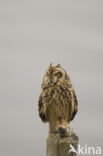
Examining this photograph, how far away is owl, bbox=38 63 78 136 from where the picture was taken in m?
2.87

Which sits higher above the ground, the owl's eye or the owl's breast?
the owl's eye

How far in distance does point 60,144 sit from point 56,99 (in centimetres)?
32

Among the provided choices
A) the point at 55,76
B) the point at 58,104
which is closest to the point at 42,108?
the point at 58,104

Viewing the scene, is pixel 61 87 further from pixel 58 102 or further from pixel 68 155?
pixel 68 155

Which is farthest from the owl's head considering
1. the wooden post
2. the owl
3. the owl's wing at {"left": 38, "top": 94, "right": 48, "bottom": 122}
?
the wooden post

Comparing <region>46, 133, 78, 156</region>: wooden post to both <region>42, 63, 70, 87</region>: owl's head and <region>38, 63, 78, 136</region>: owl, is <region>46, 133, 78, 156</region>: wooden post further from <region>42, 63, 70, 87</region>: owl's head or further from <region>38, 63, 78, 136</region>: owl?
<region>42, 63, 70, 87</region>: owl's head

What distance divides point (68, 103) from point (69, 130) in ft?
0.68

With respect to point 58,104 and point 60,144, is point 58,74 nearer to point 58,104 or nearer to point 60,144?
point 58,104

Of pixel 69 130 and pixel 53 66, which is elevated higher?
pixel 53 66

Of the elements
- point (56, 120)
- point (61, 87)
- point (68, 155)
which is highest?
point (61, 87)

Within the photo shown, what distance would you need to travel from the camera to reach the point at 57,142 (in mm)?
2809

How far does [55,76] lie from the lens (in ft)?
9.39

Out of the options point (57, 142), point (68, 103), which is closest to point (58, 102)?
point (68, 103)

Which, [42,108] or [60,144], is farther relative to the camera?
[42,108]
